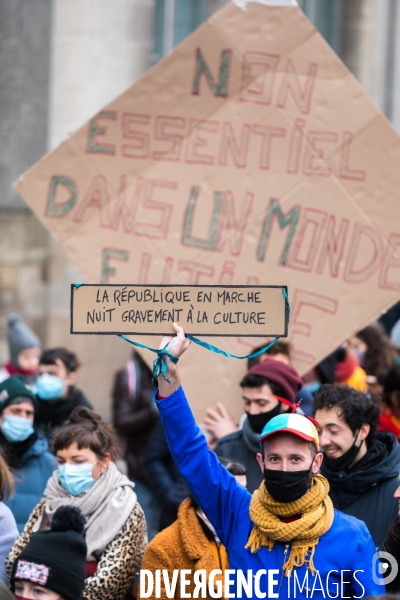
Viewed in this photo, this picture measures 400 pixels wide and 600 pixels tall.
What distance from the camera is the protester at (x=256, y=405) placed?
13.9ft

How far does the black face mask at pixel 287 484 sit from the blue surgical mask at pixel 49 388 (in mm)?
2722

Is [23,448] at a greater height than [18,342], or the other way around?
[18,342]

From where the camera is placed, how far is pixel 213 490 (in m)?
2.96

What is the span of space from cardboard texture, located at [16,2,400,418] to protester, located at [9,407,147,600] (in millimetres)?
1050

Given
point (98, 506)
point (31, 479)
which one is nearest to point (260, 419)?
point (98, 506)

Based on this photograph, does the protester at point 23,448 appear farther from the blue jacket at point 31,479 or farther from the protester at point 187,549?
the protester at point 187,549

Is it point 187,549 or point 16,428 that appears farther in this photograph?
point 16,428

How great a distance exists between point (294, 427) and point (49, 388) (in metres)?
2.74

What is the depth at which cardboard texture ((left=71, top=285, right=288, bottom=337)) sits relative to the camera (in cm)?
290

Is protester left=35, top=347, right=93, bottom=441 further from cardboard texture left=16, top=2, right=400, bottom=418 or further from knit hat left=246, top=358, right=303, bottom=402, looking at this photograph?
knit hat left=246, top=358, right=303, bottom=402

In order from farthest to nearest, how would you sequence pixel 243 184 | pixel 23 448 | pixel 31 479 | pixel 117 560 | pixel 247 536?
pixel 243 184
pixel 23 448
pixel 31 479
pixel 117 560
pixel 247 536

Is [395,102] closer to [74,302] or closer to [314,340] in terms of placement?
[314,340]

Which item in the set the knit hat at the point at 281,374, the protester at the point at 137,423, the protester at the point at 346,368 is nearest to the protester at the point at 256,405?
the knit hat at the point at 281,374

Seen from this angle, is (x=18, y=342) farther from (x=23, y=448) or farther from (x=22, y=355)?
(x=23, y=448)
